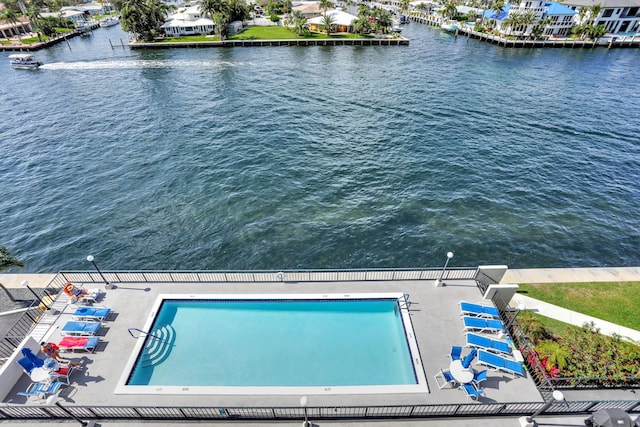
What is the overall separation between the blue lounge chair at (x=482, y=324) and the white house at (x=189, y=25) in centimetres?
12485

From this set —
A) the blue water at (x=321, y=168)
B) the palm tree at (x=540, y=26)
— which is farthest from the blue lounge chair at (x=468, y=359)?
the palm tree at (x=540, y=26)

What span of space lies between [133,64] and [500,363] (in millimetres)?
100763

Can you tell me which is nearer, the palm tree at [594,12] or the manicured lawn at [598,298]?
the manicured lawn at [598,298]

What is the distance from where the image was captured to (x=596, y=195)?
36.0 metres

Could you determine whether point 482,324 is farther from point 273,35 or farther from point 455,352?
point 273,35

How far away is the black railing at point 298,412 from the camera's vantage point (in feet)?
46.1

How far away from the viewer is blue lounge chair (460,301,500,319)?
1789cm

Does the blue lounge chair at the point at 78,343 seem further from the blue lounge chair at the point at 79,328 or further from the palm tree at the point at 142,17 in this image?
the palm tree at the point at 142,17

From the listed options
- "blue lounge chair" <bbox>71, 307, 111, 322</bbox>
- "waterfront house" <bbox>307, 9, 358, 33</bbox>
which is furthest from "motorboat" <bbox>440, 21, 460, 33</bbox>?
"blue lounge chair" <bbox>71, 307, 111, 322</bbox>

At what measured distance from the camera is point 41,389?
48.1 ft

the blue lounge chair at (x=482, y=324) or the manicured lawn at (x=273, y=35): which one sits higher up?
the manicured lawn at (x=273, y=35)

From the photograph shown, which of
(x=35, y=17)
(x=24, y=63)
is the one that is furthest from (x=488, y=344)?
(x=35, y=17)

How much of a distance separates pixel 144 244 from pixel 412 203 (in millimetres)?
28233

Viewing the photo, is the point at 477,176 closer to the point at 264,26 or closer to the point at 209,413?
the point at 209,413
